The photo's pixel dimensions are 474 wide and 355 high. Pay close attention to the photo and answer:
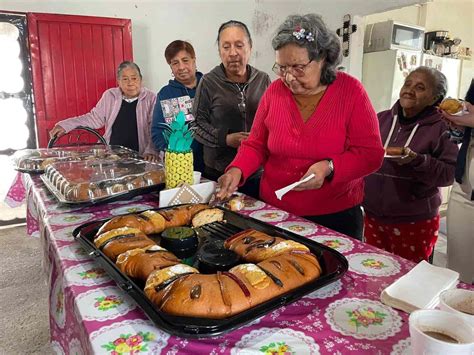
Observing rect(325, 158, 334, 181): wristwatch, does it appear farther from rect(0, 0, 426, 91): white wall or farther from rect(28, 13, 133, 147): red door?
rect(28, 13, 133, 147): red door

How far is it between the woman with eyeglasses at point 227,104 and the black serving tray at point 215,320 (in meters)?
0.80

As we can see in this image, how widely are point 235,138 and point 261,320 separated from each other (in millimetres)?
1173

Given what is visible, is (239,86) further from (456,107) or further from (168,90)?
(456,107)

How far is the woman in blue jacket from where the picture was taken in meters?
2.13

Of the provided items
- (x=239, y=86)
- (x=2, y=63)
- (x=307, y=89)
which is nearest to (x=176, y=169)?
(x=307, y=89)

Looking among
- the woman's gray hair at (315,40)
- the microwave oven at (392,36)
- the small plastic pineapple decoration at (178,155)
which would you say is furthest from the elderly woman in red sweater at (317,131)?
the microwave oven at (392,36)

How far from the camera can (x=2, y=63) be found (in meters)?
3.10

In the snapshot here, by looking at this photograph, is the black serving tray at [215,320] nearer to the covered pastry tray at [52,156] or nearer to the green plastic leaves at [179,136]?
the green plastic leaves at [179,136]

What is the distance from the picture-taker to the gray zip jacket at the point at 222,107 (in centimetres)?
179

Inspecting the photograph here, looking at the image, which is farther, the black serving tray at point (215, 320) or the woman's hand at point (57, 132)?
the woman's hand at point (57, 132)

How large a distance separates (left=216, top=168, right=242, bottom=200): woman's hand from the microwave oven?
9.22 feet

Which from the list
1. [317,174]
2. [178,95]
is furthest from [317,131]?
[178,95]

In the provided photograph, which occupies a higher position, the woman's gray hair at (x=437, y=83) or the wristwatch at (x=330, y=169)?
the woman's gray hair at (x=437, y=83)

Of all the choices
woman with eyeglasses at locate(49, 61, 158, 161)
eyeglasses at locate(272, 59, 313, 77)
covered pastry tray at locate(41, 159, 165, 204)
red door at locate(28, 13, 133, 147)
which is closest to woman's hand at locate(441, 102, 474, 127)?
eyeglasses at locate(272, 59, 313, 77)
